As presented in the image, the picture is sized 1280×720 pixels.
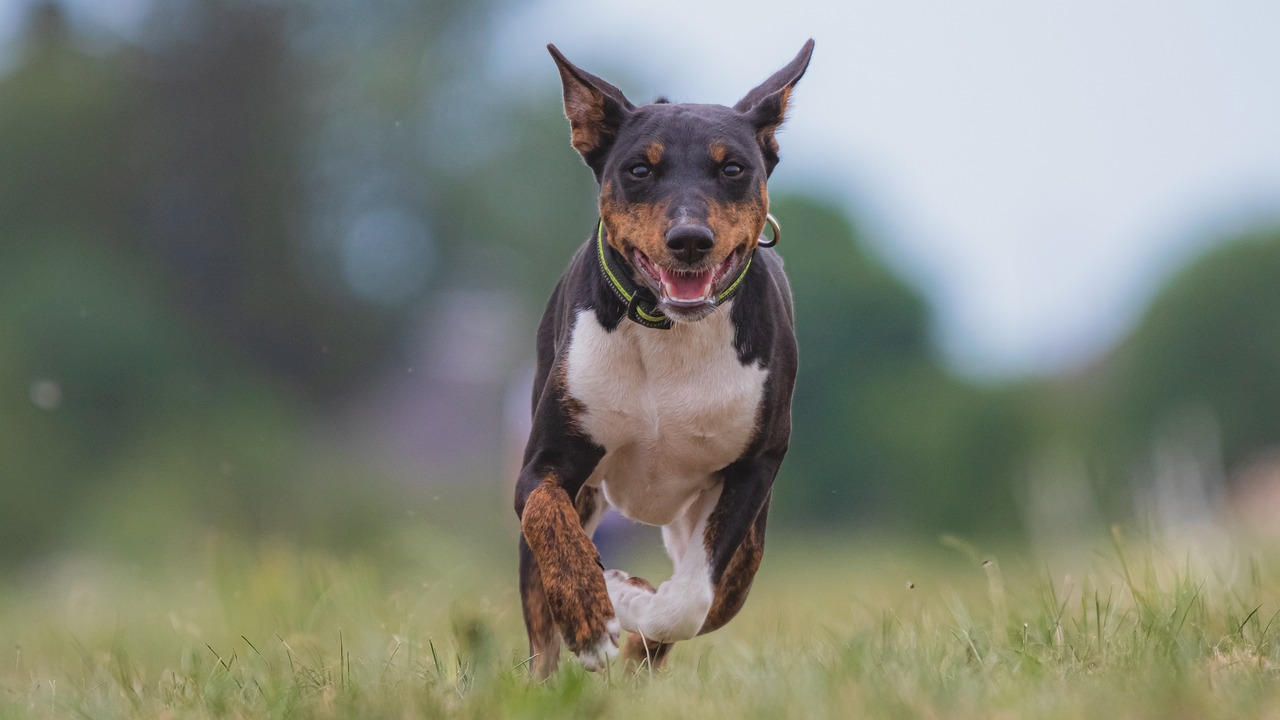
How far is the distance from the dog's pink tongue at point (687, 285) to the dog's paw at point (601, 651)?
100 centimetres

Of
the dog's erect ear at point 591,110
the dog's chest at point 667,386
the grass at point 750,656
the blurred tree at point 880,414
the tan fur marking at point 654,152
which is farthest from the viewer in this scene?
the blurred tree at point 880,414

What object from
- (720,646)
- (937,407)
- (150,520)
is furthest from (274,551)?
(937,407)

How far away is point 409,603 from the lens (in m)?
6.73

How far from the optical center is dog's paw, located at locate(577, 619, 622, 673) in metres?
4.93

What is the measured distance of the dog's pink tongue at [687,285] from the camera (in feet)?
17.0

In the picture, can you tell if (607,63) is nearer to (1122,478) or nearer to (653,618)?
(1122,478)

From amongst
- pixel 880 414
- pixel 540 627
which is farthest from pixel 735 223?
pixel 880 414

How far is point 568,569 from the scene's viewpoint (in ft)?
16.5

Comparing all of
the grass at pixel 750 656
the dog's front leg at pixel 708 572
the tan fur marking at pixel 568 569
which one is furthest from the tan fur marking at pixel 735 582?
the tan fur marking at pixel 568 569

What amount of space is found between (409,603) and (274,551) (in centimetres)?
122

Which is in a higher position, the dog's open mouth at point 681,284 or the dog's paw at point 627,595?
the dog's open mouth at point 681,284

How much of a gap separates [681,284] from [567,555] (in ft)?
2.91

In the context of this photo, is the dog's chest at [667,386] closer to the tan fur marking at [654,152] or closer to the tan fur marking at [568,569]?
the tan fur marking at [568,569]

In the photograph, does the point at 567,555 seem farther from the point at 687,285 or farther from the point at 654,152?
the point at 654,152
